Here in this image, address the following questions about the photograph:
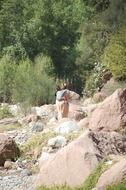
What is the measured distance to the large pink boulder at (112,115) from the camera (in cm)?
1609

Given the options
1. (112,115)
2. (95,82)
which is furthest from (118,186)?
(95,82)

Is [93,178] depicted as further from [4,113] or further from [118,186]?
[4,113]

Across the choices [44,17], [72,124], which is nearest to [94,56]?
[44,17]

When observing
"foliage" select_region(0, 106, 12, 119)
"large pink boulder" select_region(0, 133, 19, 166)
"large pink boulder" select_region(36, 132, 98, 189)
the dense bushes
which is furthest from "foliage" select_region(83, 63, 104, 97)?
"large pink boulder" select_region(36, 132, 98, 189)

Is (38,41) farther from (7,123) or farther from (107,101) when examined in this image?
(107,101)

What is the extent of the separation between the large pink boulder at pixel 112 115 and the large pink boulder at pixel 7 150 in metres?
2.29

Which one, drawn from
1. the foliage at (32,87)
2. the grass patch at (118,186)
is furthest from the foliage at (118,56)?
the grass patch at (118,186)

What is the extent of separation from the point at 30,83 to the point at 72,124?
1269cm

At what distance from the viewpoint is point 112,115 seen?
16.2 m

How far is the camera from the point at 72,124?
18438 mm

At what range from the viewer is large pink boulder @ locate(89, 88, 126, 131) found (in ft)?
52.8

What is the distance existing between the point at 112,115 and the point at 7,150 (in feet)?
9.99

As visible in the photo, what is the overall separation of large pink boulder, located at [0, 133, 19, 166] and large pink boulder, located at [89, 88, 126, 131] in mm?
2294

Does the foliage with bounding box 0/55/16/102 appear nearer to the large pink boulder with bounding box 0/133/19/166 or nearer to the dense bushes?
the dense bushes
